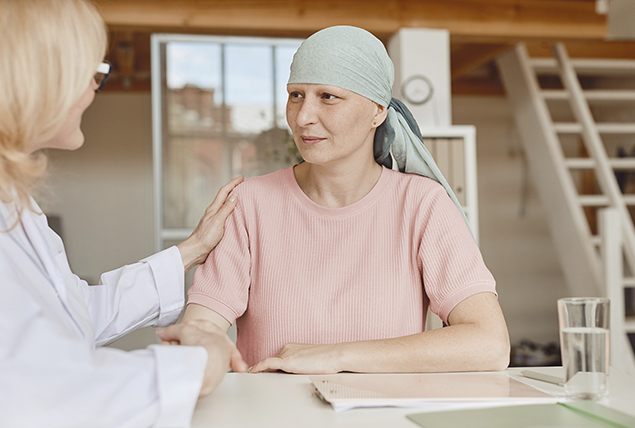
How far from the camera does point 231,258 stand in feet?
4.83

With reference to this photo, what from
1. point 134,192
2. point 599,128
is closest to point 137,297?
point 599,128

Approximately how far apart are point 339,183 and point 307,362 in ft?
1.78

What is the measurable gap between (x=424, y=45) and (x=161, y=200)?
74.8 inches

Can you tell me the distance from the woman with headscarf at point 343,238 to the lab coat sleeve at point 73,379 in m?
0.55

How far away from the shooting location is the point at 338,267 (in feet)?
4.75

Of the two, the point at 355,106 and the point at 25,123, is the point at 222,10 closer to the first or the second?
the point at 355,106

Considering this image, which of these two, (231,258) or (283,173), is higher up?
(283,173)

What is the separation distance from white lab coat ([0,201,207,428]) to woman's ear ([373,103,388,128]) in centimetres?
91

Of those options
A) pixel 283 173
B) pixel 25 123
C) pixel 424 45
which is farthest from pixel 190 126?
pixel 25 123

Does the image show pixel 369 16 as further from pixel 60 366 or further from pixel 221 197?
pixel 60 366

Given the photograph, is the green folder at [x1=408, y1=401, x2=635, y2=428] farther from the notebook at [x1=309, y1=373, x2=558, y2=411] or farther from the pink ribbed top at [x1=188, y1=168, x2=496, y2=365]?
the pink ribbed top at [x1=188, y1=168, x2=496, y2=365]

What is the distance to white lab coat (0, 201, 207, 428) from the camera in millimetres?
710

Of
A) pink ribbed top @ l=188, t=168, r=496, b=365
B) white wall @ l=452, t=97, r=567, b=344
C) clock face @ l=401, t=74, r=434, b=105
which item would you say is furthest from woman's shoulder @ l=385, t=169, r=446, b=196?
white wall @ l=452, t=97, r=567, b=344

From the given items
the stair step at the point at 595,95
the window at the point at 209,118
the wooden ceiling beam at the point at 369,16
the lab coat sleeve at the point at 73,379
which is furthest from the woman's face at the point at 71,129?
the stair step at the point at 595,95
